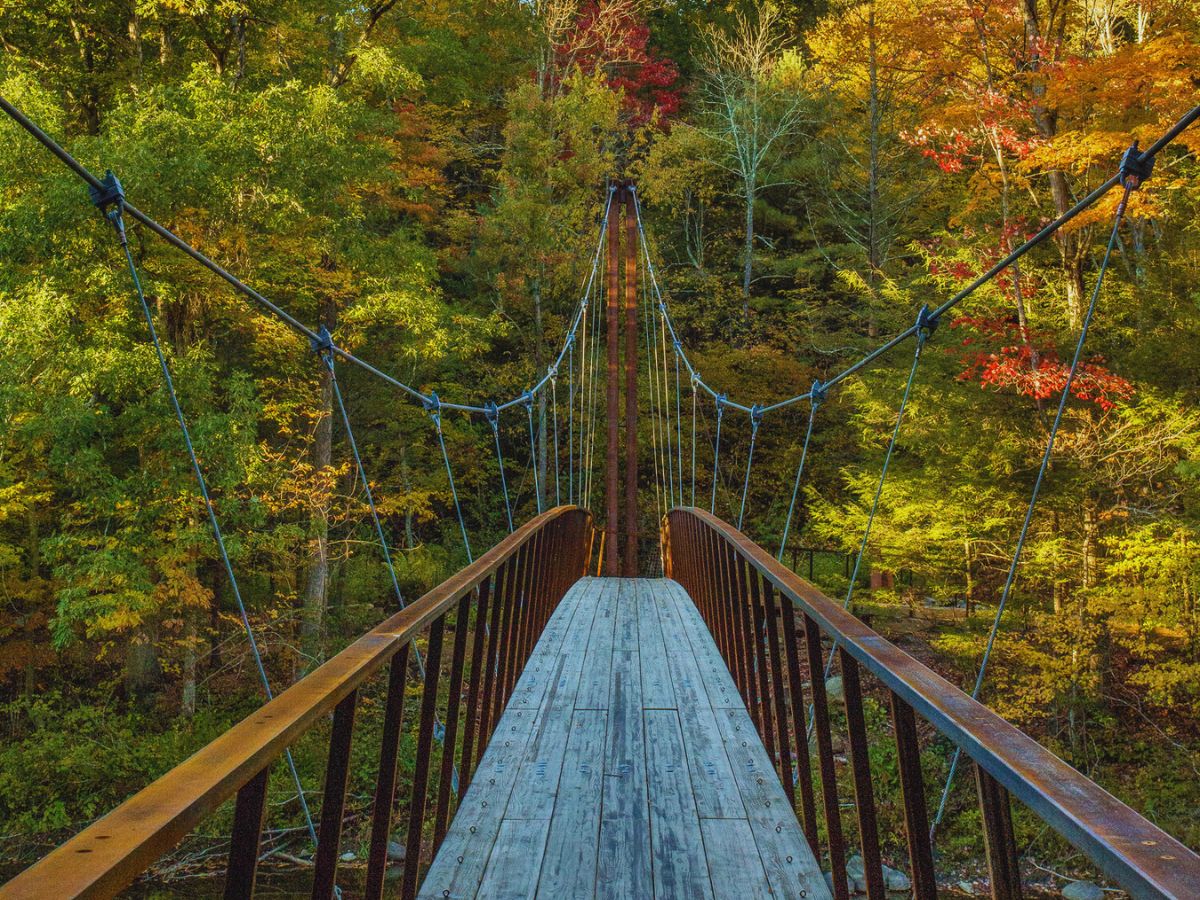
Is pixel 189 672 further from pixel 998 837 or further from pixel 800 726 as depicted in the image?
pixel 998 837

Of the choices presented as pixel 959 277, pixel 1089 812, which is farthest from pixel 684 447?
pixel 1089 812

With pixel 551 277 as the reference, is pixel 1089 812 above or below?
below

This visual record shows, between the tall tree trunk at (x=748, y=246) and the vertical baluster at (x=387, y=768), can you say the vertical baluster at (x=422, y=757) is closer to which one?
the vertical baluster at (x=387, y=768)

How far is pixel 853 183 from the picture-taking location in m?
20.4

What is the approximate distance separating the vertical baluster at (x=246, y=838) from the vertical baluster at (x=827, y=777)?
1270 millimetres

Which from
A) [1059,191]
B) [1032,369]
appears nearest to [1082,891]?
[1032,369]

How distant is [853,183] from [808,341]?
4384 millimetres

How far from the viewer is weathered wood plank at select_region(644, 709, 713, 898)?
2551 mm

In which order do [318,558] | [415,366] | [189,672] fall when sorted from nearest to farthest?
[189,672] < [318,558] < [415,366]

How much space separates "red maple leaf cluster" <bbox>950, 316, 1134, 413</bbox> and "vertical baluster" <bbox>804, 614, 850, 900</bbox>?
7.92 meters

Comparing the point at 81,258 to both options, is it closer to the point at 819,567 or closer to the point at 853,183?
the point at 819,567

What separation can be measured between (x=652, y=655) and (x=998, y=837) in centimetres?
434

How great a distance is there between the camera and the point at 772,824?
2.95 meters

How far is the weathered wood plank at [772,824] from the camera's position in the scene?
255 centimetres
